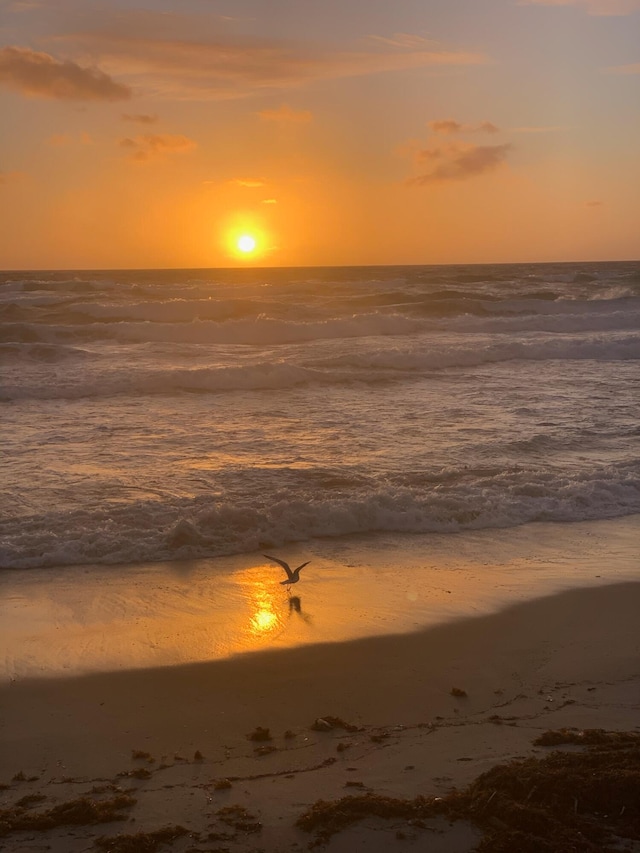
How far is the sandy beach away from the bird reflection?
46 centimetres

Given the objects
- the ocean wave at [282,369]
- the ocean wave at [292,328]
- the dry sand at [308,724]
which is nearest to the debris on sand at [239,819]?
the dry sand at [308,724]

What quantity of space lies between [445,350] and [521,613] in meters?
15.0

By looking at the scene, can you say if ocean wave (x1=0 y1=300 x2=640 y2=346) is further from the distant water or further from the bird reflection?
the bird reflection

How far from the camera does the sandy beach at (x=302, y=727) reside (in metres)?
3.65

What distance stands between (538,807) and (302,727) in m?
1.42

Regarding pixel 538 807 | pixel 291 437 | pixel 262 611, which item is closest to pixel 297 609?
pixel 262 611

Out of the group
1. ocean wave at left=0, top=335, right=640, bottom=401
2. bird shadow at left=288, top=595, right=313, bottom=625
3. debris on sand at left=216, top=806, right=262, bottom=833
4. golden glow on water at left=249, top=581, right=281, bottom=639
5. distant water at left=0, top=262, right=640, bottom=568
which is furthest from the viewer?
ocean wave at left=0, top=335, right=640, bottom=401

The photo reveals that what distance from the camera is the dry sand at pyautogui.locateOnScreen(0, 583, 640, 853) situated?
12.1 feet

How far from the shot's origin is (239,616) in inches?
241

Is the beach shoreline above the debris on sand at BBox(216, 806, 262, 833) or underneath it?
above

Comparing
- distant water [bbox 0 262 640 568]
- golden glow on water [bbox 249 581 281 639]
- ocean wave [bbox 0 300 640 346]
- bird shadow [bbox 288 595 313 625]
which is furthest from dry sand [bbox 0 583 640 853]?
ocean wave [bbox 0 300 640 346]

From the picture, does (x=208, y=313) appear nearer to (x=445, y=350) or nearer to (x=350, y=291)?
(x=350, y=291)

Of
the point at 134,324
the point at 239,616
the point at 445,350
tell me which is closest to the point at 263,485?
the point at 239,616

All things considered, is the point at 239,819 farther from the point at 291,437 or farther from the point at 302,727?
the point at 291,437
